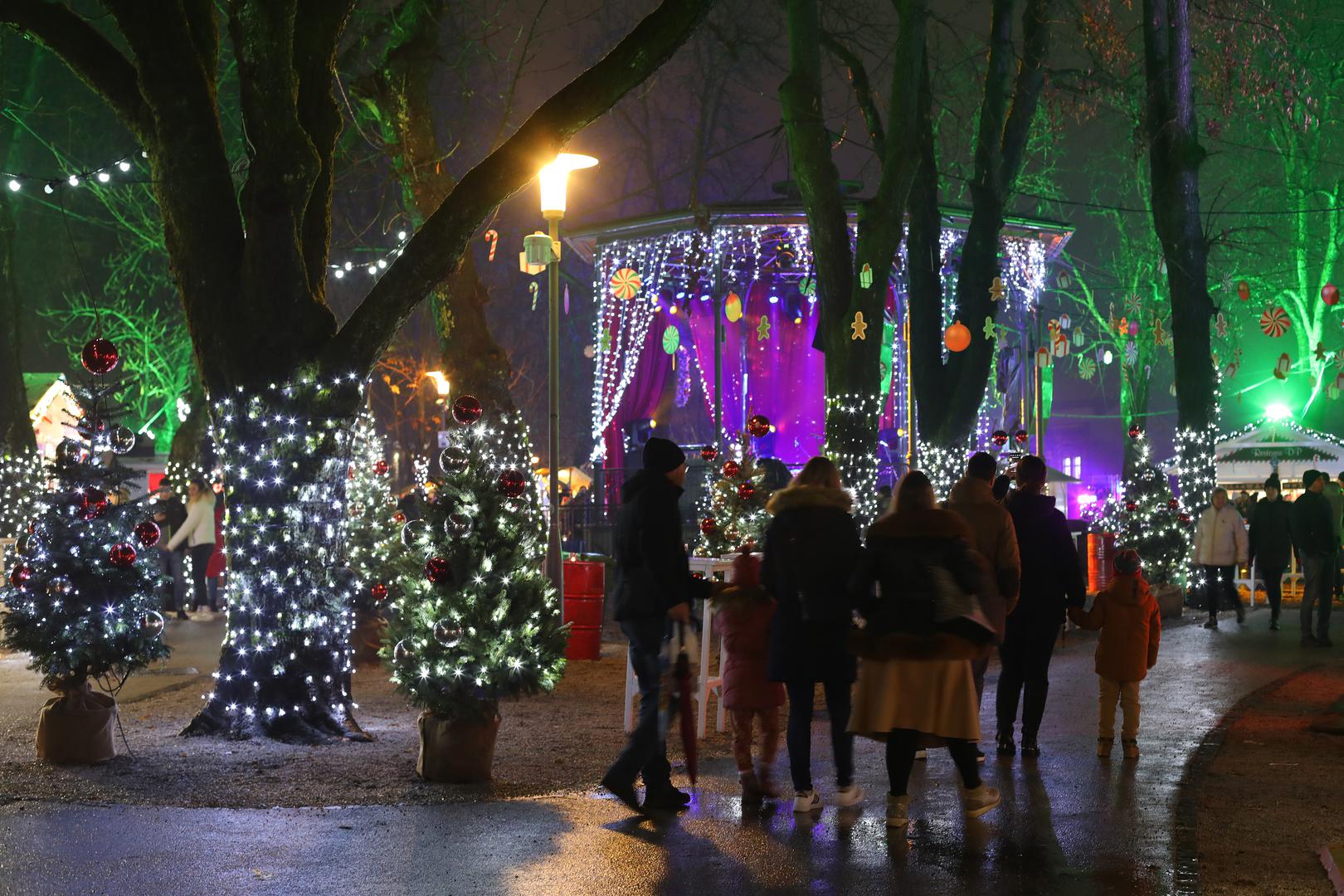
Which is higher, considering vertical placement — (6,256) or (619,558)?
(6,256)

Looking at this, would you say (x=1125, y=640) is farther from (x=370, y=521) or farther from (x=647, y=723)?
(x=370, y=521)

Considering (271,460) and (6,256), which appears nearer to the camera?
(271,460)

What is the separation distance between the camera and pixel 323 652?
10.7m

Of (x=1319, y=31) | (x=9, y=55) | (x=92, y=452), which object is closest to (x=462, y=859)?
(x=92, y=452)

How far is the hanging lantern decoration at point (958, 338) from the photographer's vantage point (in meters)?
18.9

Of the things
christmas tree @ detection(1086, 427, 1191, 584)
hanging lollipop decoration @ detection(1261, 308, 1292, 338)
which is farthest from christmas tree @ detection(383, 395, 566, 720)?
hanging lollipop decoration @ detection(1261, 308, 1292, 338)

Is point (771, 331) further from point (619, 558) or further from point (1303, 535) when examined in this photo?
point (619, 558)

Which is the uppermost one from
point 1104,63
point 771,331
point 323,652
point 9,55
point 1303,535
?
point 9,55

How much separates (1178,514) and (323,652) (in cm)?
1486

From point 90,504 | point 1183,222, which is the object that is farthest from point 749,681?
point 1183,222

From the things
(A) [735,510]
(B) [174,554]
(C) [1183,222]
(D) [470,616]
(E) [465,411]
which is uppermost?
(C) [1183,222]

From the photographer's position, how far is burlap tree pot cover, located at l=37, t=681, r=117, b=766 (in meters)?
9.38

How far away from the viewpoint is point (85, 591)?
32.7 feet

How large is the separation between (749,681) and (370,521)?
12095 millimetres
